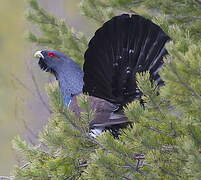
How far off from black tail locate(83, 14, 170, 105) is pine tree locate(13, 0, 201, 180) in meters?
0.28

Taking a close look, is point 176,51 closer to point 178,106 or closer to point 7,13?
point 178,106

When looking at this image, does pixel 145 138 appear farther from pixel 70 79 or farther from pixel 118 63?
pixel 70 79

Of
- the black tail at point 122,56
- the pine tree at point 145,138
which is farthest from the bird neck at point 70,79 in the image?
the pine tree at point 145,138

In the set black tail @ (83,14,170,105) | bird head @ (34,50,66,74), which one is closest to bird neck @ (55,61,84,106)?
bird head @ (34,50,66,74)

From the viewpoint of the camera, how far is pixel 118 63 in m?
4.45

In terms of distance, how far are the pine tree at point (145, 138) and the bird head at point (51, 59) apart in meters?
1.86

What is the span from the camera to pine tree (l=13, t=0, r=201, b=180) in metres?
3.08

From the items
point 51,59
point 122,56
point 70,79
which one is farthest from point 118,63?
point 51,59

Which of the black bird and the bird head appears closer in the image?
the black bird

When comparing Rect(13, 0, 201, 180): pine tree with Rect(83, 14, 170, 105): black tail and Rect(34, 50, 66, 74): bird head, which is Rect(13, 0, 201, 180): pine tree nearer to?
Rect(83, 14, 170, 105): black tail

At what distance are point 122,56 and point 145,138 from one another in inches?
48.0

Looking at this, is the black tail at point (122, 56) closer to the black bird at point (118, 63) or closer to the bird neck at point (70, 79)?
the black bird at point (118, 63)

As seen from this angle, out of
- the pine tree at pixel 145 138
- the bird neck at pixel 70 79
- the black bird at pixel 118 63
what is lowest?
the pine tree at pixel 145 138

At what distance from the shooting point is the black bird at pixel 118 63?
4078mm
